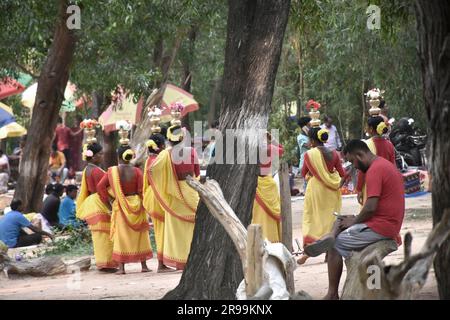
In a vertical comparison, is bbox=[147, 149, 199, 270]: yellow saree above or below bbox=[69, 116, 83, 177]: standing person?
below

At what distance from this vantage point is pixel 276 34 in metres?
10.2

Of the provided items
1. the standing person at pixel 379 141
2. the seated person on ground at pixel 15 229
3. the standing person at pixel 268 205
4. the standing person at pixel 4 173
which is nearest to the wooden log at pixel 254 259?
the standing person at pixel 379 141

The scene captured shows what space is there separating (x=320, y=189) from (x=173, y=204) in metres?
2.12

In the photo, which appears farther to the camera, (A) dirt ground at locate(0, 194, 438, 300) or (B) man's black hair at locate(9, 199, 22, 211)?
(B) man's black hair at locate(9, 199, 22, 211)

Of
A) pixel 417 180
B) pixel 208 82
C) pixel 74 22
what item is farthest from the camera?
pixel 208 82

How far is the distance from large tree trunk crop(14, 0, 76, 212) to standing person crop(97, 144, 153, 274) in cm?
494

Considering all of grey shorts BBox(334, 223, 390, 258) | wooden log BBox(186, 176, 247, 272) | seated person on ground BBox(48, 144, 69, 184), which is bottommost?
grey shorts BBox(334, 223, 390, 258)

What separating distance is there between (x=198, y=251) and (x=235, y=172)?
888 millimetres

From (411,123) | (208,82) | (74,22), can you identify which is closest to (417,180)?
(411,123)

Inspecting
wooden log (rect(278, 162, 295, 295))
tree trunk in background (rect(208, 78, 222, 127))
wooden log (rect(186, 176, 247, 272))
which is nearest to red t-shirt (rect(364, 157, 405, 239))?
wooden log (rect(186, 176, 247, 272))

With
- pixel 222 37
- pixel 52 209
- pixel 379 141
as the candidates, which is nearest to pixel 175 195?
pixel 379 141

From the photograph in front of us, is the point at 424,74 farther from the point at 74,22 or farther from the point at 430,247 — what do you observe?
the point at 74,22

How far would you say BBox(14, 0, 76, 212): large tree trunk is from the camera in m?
19.0

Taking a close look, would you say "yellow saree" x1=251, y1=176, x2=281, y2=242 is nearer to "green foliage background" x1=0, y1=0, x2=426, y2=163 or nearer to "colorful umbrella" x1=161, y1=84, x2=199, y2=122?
"green foliage background" x1=0, y1=0, x2=426, y2=163
